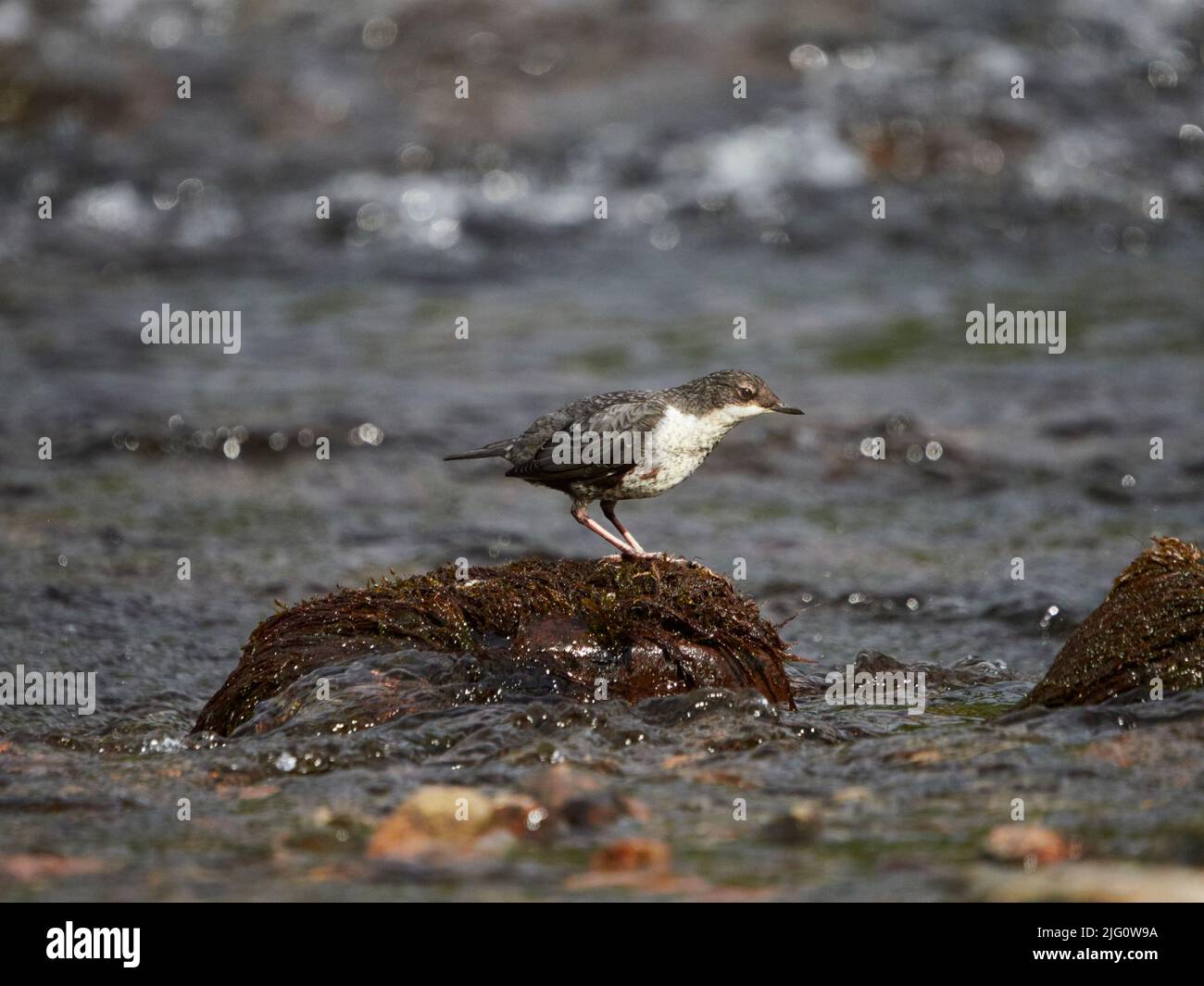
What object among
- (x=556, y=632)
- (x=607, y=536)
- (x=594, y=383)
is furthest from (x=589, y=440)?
(x=594, y=383)

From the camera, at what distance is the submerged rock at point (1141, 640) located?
6449 millimetres

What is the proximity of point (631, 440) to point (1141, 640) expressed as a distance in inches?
93.4

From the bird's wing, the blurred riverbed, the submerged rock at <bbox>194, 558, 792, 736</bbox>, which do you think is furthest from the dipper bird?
the blurred riverbed

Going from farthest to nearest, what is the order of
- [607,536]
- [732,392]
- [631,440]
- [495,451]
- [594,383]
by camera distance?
[594,383]
[495,451]
[732,392]
[607,536]
[631,440]

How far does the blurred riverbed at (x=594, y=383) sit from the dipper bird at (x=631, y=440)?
3.52ft

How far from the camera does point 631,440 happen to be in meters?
6.80

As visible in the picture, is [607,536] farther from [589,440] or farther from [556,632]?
[556,632]

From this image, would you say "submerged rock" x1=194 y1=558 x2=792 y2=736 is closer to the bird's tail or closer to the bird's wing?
the bird's wing

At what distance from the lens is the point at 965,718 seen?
Answer: 7.00 meters

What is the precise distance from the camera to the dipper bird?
682cm

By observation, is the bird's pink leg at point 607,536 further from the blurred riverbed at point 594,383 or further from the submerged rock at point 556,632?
the blurred riverbed at point 594,383

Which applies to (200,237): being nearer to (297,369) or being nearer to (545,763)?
(297,369)

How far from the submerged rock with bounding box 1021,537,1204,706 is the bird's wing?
2.13 m
